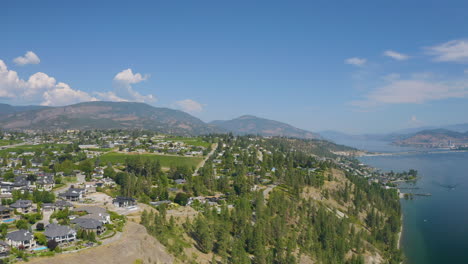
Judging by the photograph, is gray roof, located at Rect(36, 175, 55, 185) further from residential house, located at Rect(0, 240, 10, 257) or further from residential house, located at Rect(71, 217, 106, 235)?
residential house, located at Rect(0, 240, 10, 257)

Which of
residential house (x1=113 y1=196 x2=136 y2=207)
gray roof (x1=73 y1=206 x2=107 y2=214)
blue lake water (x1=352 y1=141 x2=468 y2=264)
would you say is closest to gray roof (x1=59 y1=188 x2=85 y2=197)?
residential house (x1=113 y1=196 x2=136 y2=207)

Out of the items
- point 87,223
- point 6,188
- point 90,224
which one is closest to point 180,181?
point 6,188

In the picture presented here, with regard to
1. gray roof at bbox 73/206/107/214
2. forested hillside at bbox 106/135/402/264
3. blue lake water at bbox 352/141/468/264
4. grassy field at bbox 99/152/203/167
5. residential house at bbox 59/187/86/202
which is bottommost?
blue lake water at bbox 352/141/468/264

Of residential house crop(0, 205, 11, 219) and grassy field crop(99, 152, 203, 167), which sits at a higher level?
grassy field crop(99, 152, 203, 167)

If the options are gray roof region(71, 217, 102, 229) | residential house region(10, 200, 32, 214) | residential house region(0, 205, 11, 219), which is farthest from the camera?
residential house region(10, 200, 32, 214)

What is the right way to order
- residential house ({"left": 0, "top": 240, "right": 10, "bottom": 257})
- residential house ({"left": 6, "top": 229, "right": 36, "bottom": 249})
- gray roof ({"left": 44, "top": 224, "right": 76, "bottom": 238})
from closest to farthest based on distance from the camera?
residential house ({"left": 0, "top": 240, "right": 10, "bottom": 257}), residential house ({"left": 6, "top": 229, "right": 36, "bottom": 249}), gray roof ({"left": 44, "top": 224, "right": 76, "bottom": 238})

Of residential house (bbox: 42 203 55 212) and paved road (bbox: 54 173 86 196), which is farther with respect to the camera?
paved road (bbox: 54 173 86 196)

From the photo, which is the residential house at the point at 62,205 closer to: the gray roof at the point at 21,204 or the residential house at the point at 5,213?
the gray roof at the point at 21,204

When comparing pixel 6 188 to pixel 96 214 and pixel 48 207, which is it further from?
pixel 96 214
